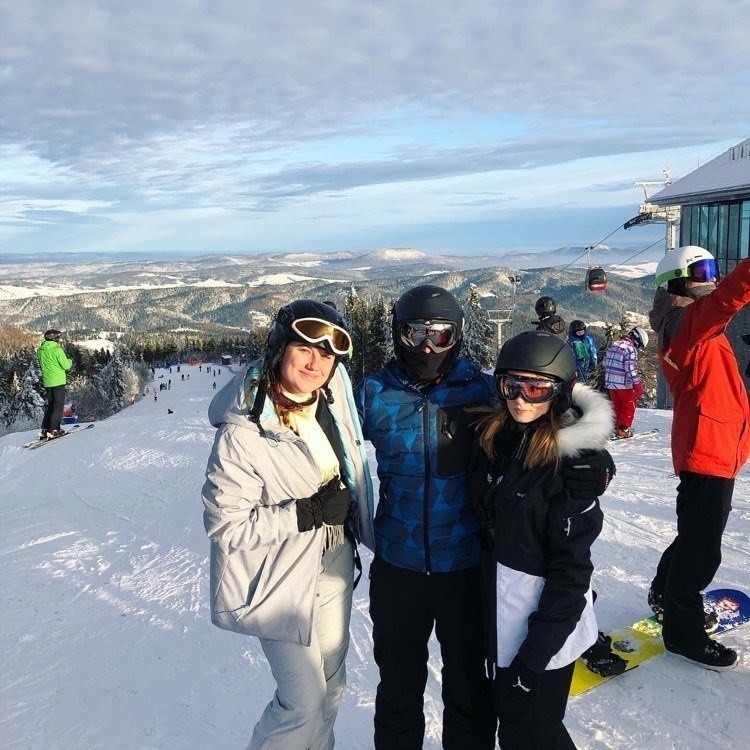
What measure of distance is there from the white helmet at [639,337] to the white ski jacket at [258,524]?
846 cm

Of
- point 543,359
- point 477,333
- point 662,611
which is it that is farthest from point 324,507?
point 477,333

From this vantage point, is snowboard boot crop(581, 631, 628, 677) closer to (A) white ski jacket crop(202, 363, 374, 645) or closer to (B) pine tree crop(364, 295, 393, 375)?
(A) white ski jacket crop(202, 363, 374, 645)

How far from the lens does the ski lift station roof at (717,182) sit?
25031mm

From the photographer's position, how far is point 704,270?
10.5 ft

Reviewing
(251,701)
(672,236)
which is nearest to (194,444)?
(251,701)

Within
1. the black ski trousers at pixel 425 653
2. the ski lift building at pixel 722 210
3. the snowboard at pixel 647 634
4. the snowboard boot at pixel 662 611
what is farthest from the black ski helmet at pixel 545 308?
the ski lift building at pixel 722 210

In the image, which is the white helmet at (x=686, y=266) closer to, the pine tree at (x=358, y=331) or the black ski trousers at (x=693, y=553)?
the black ski trousers at (x=693, y=553)

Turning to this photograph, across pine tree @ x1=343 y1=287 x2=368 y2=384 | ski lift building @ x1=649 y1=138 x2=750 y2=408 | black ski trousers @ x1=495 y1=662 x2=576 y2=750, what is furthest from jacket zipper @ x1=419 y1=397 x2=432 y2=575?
pine tree @ x1=343 y1=287 x2=368 y2=384

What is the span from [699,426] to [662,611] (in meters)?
1.34

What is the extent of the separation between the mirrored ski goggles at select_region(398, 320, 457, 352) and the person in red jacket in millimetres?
1337

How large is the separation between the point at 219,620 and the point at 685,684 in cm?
257

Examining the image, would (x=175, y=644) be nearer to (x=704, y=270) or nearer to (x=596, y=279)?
(x=704, y=270)

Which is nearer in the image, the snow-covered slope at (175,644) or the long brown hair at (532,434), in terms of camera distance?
the long brown hair at (532,434)

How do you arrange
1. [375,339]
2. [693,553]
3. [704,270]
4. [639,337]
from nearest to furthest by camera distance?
[704,270]
[693,553]
[639,337]
[375,339]
